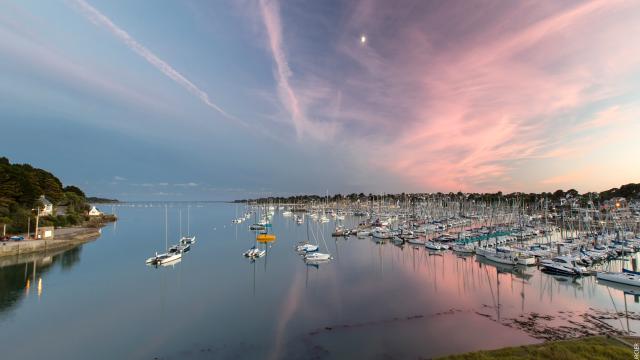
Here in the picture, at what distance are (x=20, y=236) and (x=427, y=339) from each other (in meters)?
58.5

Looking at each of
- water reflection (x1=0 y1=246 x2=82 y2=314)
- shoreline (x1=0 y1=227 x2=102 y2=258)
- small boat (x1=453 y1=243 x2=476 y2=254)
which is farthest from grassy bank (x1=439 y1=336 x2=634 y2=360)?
shoreline (x1=0 y1=227 x2=102 y2=258)

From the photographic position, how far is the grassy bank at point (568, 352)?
1334 centimetres

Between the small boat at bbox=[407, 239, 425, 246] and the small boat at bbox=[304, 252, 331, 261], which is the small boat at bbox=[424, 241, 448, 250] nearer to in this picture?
the small boat at bbox=[407, 239, 425, 246]

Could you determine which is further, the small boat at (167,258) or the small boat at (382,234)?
the small boat at (382,234)

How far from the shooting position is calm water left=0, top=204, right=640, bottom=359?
752 inches

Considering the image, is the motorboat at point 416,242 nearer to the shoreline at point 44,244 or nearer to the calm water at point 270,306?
the calm water at point 270,306

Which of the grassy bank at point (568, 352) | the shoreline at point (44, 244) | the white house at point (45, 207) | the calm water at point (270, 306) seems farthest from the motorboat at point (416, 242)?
the white house at point (45, 207)

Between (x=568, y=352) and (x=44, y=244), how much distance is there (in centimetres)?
6193

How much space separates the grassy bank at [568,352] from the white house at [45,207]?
77.5 m

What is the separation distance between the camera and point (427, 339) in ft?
65.4

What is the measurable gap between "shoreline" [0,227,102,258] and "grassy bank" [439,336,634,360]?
53.9 meters

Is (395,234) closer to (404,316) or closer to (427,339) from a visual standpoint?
(404,316)

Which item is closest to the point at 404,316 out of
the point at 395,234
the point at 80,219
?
the point at 395,234

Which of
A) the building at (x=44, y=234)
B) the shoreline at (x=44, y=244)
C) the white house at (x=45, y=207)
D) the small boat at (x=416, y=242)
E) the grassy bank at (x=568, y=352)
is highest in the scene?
the white house at (x=45, y=207)
